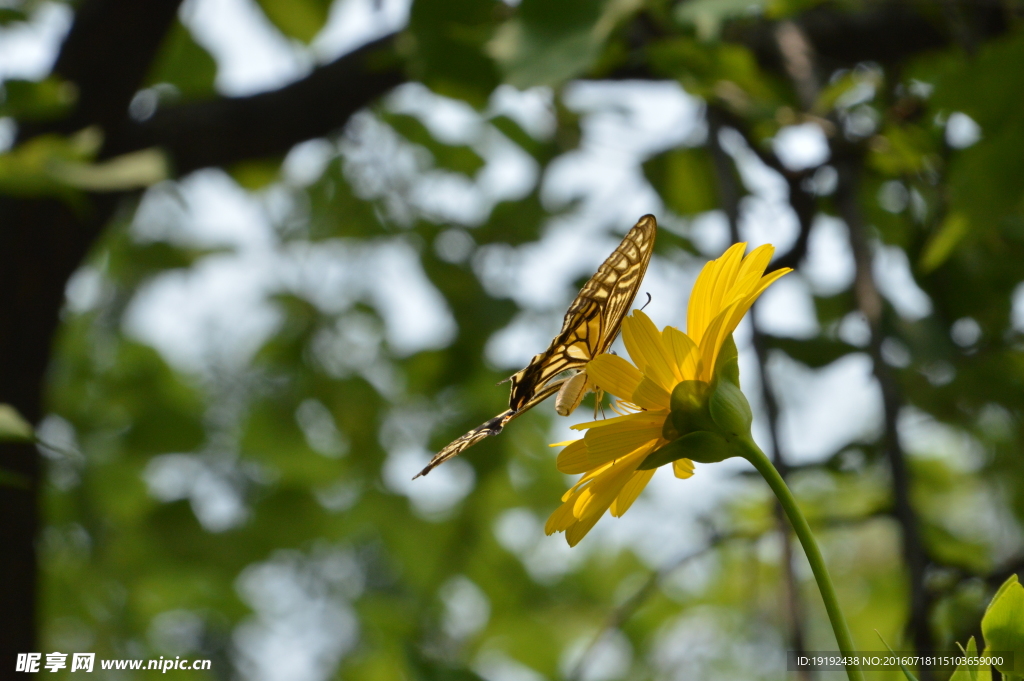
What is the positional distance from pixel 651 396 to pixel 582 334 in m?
0.07

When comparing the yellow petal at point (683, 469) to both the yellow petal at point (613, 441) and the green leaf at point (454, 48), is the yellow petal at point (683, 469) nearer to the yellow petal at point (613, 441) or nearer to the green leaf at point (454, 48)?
the yellow petal at point (613, 441)

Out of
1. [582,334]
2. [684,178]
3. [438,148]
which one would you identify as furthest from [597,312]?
[438,148]

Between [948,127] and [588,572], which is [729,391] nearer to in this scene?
[948,127]

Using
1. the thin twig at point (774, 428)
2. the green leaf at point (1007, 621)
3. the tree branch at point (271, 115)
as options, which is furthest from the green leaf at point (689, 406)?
the tree branch at point (271, 115)

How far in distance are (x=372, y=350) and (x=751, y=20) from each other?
1.04m

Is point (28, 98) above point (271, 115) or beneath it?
above

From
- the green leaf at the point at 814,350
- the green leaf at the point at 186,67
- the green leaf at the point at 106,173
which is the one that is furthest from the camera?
the green leaf at the point at 186,67

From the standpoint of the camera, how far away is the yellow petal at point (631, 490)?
14.3 inches

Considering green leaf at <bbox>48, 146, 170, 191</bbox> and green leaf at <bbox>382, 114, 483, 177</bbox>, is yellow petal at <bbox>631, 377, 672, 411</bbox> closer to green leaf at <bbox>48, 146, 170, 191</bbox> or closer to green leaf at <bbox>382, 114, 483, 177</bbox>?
green leaf at <bbox>48, 146, 170, 191</bbox>

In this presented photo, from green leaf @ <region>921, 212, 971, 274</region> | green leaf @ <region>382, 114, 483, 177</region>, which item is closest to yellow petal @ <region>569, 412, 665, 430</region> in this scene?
green leaf @ <region>921, 212, 971, 274</region>

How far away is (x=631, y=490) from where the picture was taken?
371 millimetres

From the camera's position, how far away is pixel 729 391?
0.34 meters

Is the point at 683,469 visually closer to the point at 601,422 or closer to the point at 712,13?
the point at 601,422

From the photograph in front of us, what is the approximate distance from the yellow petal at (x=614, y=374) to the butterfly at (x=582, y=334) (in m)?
0.03
